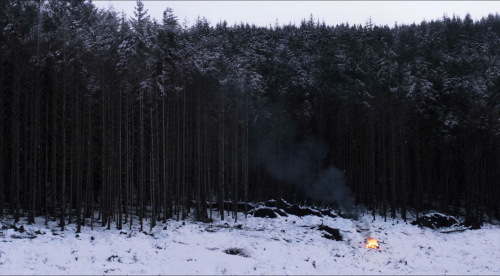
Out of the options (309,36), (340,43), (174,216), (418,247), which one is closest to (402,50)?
(340,43)

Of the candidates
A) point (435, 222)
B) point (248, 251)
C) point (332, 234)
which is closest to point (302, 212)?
point (332, 234)

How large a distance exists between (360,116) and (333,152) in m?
6.01

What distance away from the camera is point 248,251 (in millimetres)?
18578

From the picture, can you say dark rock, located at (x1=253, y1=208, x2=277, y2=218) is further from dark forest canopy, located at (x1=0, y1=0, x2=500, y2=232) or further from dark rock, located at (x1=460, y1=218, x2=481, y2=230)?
dark rock, located at (x1=460, y1=218, x2=481, y2=230)

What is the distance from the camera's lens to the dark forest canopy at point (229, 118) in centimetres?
2089

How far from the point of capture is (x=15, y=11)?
2677 cm

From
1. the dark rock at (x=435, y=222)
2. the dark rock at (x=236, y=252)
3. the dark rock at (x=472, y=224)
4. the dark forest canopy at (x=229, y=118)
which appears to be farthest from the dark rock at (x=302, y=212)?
the dark rock at (x=472, y=224)

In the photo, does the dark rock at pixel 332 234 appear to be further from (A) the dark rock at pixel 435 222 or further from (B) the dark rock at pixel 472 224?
(B) the dark rock at pixel 472 224

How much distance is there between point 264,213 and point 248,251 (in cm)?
1085

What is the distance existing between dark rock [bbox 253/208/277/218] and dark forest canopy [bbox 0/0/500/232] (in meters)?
3.39

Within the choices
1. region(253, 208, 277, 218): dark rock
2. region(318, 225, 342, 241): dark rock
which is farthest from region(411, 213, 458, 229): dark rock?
region(253, 208, 277, 218): dark rock

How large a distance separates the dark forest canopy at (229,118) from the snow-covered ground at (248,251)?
2782mm

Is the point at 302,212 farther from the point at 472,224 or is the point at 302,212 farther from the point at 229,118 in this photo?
the point at 472,224

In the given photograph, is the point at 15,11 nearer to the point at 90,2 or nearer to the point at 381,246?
the point at 90,2
